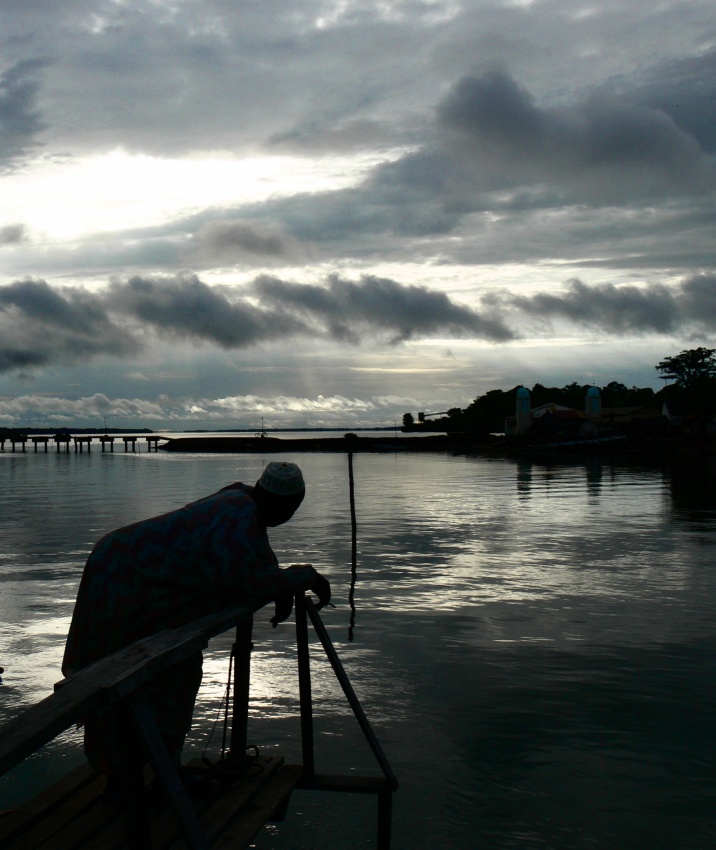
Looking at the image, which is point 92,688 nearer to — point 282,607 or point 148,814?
point 148,814

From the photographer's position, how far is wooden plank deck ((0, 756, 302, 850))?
150 inches

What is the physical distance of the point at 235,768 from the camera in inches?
186

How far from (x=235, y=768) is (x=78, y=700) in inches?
91.0

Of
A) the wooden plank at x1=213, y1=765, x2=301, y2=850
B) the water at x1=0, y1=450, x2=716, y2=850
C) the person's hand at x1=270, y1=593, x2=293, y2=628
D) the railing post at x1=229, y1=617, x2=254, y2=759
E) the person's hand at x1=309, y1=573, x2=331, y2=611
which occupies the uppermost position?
the person's hand at x1=309, y1=573, x2=331, y2=611

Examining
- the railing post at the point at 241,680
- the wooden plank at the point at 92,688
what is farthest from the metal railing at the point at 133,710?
the railing post at the point at 241,680

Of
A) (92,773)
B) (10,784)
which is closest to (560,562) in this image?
(10,784)

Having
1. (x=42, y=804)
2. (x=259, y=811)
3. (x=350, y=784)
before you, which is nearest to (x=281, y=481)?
(x=259, y=811)

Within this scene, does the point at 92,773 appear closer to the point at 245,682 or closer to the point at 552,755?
the point at 245,682

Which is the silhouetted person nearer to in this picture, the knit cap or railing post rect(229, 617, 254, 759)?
the knit cap

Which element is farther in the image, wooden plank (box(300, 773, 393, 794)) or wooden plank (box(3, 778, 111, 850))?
wooden plank (box(300, 773, 393, 794))

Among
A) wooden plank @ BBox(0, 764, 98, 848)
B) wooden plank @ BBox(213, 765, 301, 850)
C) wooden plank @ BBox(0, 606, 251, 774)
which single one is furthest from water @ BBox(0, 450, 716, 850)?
wooden plank @ BBox(0, 606, 251, 774)

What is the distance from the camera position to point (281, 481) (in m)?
4.51

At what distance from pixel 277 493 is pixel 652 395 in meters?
184

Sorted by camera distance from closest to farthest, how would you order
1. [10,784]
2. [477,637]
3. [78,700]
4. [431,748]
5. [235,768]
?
[78,700]
[235,768]
[10,784]
[431,748]
[477,637]
